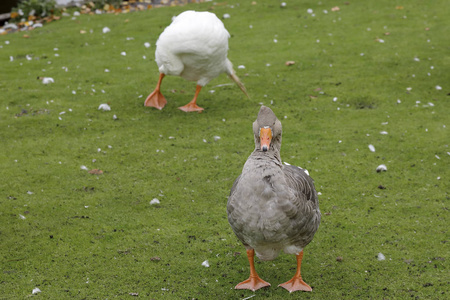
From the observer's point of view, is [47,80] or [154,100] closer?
[154,100]

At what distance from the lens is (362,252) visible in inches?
203

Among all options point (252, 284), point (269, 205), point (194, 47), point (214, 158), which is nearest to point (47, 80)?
point (194, 47)

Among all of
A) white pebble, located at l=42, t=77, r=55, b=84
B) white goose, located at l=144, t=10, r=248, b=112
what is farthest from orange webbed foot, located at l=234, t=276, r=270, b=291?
white pebble, located at l=42, t=77, r=55, b=84

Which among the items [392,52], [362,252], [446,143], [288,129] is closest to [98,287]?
[362,252]

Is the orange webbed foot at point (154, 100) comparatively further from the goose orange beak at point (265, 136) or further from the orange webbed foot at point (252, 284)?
the goose orange beak at point (265, 136)

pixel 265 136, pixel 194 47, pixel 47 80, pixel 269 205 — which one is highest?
pixel 265 136

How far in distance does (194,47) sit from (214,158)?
6.34ft

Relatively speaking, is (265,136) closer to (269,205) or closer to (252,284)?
(269,205)

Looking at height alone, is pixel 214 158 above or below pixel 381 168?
below

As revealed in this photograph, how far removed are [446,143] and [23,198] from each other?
19.5 ft

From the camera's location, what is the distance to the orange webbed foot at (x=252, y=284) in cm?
463

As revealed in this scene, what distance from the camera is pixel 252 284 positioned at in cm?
463

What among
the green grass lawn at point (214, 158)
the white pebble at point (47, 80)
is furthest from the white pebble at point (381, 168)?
the white pebble at point (47, 80)

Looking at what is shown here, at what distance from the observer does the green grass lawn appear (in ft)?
16.0
